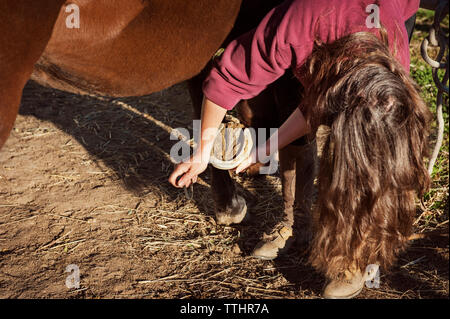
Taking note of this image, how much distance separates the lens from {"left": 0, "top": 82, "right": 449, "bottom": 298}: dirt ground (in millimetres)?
1719

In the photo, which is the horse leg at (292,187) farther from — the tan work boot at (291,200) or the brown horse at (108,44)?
the brown horse at (108,44)

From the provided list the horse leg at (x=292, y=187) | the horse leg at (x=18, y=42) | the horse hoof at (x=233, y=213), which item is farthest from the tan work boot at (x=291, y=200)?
the horse leg at (x=18, y=42)

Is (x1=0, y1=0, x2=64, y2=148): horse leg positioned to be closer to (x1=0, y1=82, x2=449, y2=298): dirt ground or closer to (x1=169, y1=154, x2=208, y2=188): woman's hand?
(x1=169, y1=154, x2=208, y2=188): woman's hand

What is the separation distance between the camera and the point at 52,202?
7.04ft

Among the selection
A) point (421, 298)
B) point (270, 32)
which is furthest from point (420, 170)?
point (421, 298)

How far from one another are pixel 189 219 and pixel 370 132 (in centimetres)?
116

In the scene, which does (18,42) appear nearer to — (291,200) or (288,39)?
(288,39)

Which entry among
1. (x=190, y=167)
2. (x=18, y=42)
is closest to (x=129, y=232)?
(x=190, y=167)

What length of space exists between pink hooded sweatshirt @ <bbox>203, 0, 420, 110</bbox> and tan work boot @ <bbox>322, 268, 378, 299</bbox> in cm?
72

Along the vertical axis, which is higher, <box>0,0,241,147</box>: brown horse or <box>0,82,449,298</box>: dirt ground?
<box>0,0,241,147</box>: brown horse

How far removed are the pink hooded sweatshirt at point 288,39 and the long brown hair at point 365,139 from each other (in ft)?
0.14

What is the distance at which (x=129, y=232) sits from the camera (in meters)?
2.00

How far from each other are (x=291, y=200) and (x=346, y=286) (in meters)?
0.39

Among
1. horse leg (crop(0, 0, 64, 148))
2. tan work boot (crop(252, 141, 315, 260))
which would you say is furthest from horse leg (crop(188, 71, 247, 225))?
horse leg (crop(0, 0, 64, 148))
